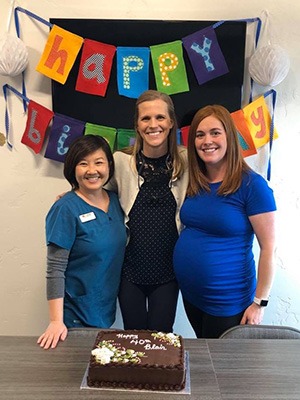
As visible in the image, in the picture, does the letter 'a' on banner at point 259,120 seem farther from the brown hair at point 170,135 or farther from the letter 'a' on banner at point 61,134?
the letter 'a' on banner at point 61,134

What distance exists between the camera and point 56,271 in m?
1.46

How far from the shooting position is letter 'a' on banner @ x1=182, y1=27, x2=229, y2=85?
1.90 meters

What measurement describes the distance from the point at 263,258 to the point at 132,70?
1.03 metres

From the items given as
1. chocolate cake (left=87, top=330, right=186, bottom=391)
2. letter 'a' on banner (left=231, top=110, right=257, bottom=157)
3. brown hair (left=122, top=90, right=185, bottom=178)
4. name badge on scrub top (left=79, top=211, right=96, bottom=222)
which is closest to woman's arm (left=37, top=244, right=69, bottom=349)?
name badge on scrub top (left=79, top=211, right=96, bottom=222)

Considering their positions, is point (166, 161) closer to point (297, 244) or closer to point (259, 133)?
point (259, 133)

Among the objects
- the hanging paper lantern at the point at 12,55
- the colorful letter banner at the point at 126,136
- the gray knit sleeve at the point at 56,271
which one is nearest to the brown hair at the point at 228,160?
the colorful letter banner at the point at 126,136

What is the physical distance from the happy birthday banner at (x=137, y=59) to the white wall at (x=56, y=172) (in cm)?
10

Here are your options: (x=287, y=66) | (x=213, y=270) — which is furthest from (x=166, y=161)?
(x=287, y=66)

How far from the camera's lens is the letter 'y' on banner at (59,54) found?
6.21 feet

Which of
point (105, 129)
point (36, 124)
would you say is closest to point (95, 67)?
point (105, 129)

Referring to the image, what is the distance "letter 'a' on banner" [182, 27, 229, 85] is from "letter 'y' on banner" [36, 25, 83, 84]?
0.51 metres

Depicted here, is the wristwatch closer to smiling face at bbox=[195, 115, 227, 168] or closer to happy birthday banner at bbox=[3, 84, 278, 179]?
smiling face at bbox=[195, 115, 227, 168]

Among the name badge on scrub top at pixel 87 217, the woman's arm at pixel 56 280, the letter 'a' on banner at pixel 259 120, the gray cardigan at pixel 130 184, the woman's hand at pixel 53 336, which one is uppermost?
the letter 'a' on banner at pixel 259 120

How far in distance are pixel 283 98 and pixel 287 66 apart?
192mm
